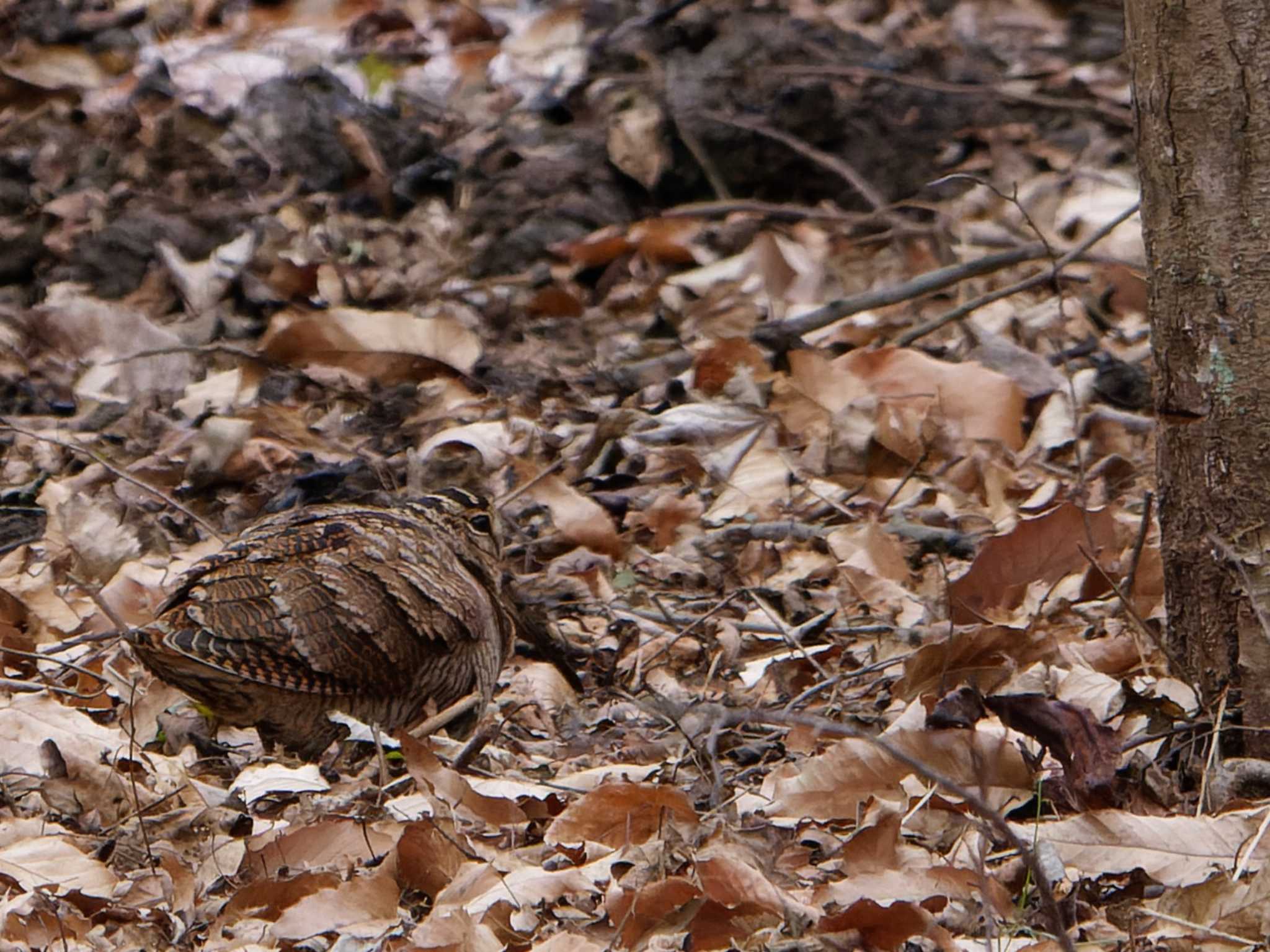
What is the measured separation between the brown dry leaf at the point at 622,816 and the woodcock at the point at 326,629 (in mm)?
1056

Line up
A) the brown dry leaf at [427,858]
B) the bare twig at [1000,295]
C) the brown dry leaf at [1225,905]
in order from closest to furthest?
the brown dry leaf at [1225,905]
the brown dry leaf at [427,858]
the bare twig at [1000,295]

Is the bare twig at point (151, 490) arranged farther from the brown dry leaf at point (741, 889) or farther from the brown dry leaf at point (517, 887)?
the brown dry leaf at point (741, 889)

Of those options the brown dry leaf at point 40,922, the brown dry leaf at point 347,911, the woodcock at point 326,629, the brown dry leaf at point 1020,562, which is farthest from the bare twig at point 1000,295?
the brown dry leaf at point 40,922

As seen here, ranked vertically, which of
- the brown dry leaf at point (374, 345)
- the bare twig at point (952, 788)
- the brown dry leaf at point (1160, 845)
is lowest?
the brown dry leaf at point (374, 345)

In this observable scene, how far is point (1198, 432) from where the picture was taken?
3264mm

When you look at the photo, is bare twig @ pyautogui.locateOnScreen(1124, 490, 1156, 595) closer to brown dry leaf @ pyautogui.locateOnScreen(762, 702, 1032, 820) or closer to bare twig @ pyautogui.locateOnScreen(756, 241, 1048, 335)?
brown dry leaf @ pyautogui.locateOnScreen(762, 702, 1032, 820)

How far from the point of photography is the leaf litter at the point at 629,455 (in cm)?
329

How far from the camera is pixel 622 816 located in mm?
3473

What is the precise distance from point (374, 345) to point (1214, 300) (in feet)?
13.3

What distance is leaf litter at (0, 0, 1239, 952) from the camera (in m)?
3.29

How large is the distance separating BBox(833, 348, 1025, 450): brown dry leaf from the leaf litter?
0.02 m

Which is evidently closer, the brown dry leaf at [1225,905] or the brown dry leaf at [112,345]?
the brown dry leaf at [1225,905]

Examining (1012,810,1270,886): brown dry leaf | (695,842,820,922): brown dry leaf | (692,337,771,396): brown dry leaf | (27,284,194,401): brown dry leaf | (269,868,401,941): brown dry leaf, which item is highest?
(1012,810,1270,886): brown dry leaf

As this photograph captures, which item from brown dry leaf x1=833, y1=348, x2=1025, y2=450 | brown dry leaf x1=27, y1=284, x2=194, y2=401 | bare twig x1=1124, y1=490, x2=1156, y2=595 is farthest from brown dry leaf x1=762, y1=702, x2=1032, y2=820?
brown dry leaf x1=27, y1=284, x2=194, y2=401
